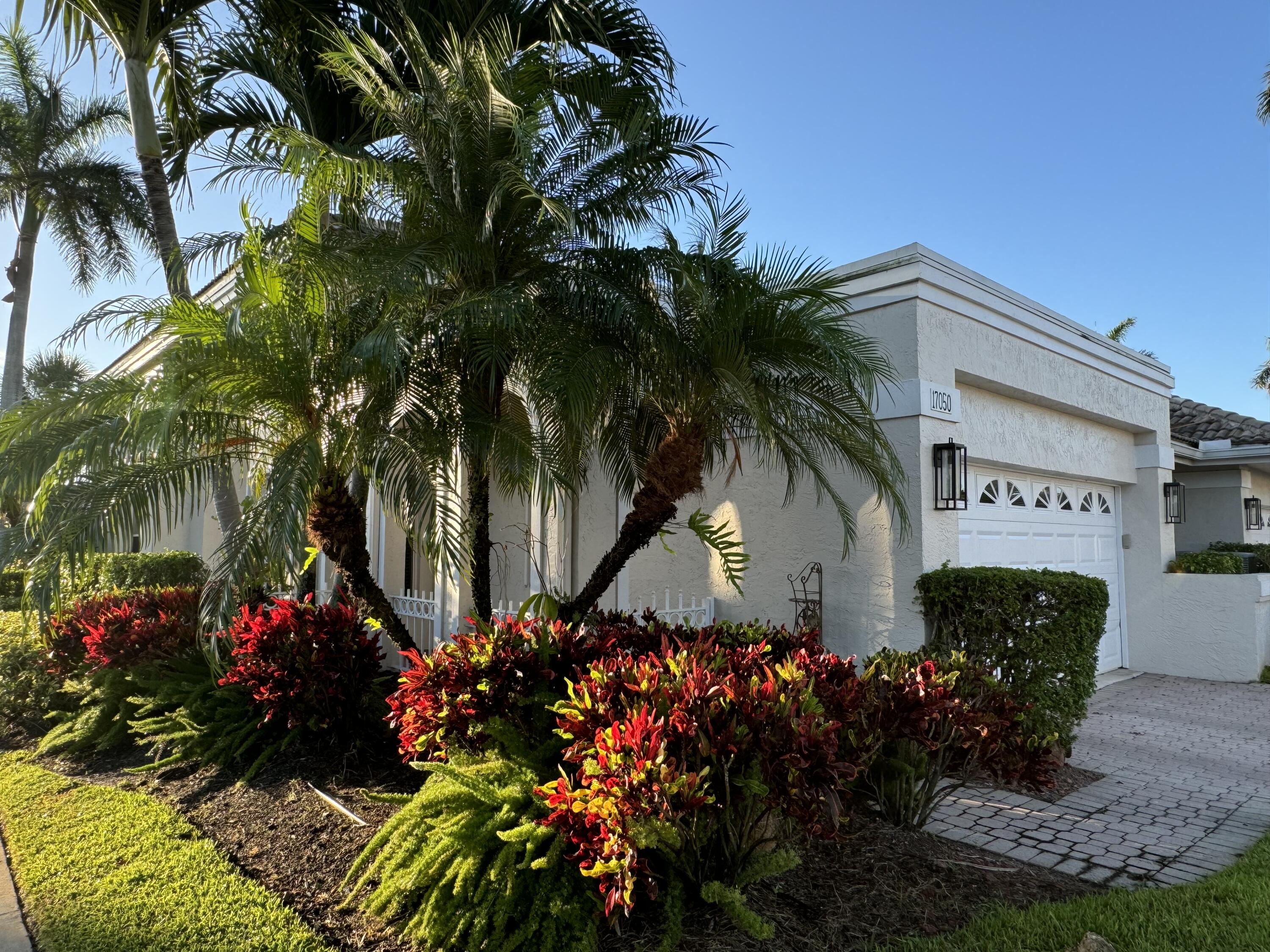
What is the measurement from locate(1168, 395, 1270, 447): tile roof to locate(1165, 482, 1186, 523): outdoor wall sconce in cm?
150

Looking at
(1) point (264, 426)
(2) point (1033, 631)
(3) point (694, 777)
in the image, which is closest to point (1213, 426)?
(2) point (1033, 631)

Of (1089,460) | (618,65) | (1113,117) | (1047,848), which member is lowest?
(1047,848)

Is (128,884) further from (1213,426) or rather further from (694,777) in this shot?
(1213,426)

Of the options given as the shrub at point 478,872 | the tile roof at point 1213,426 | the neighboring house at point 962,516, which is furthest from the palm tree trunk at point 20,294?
the tile roof at point 1213,426

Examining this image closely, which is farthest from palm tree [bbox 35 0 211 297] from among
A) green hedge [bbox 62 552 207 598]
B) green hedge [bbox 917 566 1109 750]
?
green hedge [bbox 917 566 1109 750]

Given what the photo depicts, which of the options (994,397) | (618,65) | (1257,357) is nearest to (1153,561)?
(994,397)

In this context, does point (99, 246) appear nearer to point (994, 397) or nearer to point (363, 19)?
point (363, 19)

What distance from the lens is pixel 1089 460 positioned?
10547 mm

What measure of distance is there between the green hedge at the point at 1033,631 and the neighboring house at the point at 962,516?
463mm

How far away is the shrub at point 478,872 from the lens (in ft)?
10.6

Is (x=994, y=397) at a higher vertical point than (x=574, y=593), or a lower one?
higher

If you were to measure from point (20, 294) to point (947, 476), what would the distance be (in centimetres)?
1858

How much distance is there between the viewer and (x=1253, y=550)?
1262 cm

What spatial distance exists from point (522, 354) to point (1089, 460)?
8391 millimetres
